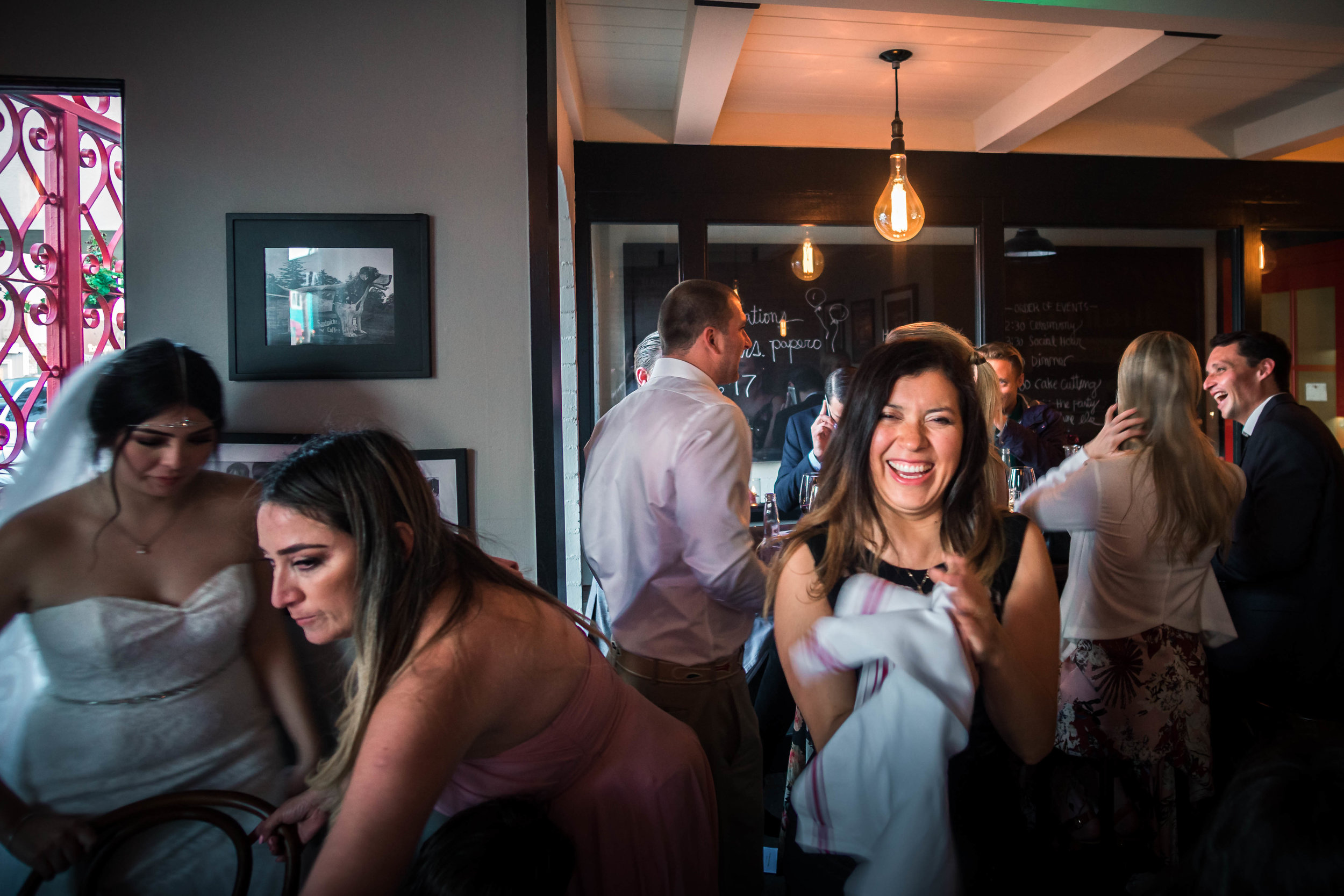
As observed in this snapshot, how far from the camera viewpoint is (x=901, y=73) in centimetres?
366

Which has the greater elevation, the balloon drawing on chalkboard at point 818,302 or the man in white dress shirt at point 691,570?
the balloon drawing on chalkboard at point 818,302

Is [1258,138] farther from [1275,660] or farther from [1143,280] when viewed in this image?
[1275,660]

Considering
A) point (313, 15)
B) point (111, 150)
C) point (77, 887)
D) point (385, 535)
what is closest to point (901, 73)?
point (313, 15)

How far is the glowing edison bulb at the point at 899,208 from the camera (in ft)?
11.1

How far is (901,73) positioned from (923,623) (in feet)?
11.1

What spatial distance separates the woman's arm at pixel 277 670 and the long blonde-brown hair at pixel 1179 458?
2064 millimetres

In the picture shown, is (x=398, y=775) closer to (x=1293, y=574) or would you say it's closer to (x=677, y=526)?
(x=677, y=526)

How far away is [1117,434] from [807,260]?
277cm

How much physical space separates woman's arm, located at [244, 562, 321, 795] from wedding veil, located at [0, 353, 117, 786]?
1.13 feet

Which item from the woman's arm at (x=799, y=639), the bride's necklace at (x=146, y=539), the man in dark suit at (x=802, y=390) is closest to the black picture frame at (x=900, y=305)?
the man in dark suit at (x=802, y=390)

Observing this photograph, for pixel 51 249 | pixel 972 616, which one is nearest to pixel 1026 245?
pixel 972 616

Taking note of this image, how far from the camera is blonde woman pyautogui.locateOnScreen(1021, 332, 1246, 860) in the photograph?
6.34ft

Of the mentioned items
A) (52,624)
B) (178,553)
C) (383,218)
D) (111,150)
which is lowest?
(52,624)

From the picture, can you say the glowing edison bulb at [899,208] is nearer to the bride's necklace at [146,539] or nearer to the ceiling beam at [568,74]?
the ceiling beam at [568,74]
